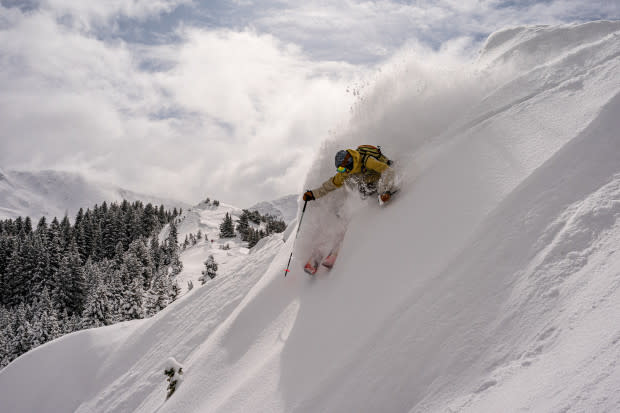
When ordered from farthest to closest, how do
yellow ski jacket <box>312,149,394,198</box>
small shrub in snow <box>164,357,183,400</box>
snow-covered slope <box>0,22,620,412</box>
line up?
small shrub in snow <box>164,357,183,400</box> < yellow ski jacket <box>312,149,394,198</box> < snow-covered slope <box>0,22,620,412</box>

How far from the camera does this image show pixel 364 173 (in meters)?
6.79

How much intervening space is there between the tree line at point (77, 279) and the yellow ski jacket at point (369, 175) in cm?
3713

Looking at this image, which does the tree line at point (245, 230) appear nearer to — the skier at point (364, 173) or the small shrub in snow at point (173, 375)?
the small shrub in snow at point (173, 375)

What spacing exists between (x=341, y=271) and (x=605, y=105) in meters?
4.75

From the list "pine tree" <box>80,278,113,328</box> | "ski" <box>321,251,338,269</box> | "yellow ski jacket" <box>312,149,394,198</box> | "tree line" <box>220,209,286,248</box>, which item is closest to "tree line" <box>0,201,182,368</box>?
"pine tree" <box>80,278,113,328</box>

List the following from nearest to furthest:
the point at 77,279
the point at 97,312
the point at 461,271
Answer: the point at 461,271 → the point at 97,312 → the point at 77,279

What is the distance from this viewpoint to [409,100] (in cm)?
768

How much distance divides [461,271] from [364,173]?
3.42 metres

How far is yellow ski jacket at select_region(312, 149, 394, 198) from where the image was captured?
6.47m

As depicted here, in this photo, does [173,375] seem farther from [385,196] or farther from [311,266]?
[385,196]

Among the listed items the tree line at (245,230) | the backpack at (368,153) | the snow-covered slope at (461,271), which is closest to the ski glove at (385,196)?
the snow-covered slope at (461,271)

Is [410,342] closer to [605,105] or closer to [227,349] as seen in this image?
[605,105]

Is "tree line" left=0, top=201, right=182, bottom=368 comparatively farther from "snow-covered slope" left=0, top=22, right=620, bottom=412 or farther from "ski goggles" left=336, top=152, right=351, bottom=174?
"ski goggles" left=336, top=152, right=351, bottom=174

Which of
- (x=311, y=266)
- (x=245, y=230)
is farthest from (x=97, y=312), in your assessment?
(x=245, y=230)
